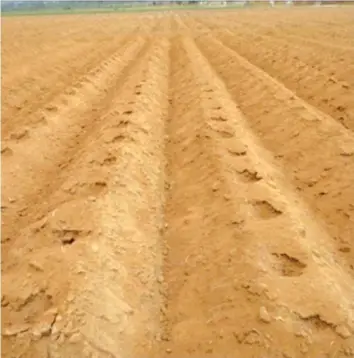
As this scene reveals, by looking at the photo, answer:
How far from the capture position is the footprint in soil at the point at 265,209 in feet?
16.6

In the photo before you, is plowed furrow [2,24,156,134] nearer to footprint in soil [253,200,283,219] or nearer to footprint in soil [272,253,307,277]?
footprint in soil [253,200,283,219]

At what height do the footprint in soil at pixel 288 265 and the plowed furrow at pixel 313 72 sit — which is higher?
the footprint in soil at pixel 288 265

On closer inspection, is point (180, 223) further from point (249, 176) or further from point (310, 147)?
point (310, 147)

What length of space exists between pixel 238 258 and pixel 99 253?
129 centimetres

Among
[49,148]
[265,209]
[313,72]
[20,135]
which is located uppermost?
[265,209]

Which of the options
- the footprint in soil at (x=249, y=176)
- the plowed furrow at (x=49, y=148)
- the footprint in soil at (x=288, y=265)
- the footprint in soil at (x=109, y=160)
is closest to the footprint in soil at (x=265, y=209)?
the footprint in soil at (x=249, y=176)

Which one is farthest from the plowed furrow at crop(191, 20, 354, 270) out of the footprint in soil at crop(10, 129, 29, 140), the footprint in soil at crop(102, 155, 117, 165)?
the footprint in soil at crop(10, 129, 29, 140)

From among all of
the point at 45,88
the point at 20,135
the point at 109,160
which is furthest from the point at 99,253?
the point at 45,88

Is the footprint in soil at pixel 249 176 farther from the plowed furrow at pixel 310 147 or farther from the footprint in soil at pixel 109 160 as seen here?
the footprint in soil at pixel 109 160

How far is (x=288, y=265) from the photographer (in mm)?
4293

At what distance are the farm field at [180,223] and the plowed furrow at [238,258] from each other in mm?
16

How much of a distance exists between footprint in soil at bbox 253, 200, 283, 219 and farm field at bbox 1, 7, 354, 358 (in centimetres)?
2

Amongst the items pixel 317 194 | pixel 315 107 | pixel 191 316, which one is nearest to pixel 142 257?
pixel 191 316

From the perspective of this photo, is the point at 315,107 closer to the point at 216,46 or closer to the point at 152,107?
the point at 152,107
